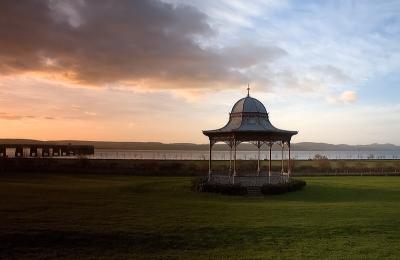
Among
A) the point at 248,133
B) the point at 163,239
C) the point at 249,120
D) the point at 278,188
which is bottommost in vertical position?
the point at 163,239

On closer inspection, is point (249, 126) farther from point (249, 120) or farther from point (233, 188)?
point (233, 188)

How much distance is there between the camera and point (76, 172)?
60.1 m

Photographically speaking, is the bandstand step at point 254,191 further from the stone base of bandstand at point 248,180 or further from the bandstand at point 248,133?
the bandstand at point 248,133

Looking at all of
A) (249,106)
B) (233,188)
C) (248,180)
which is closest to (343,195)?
(248,180)

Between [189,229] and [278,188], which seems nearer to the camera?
[189,229]

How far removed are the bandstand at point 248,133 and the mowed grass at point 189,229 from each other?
10.4m

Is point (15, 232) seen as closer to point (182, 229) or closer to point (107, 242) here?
point (107, 242)

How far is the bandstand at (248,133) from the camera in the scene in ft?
120

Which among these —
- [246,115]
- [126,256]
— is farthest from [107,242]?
[246,115]

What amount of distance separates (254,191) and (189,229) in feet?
56.4

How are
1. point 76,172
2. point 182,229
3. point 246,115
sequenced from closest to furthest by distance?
1. point 182,229
2. point 246,115
3. point 76,172

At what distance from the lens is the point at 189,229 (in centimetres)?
1816

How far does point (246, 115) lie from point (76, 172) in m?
30.9

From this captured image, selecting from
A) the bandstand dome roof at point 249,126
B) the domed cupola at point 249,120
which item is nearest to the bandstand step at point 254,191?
the bandstand dome roof at point 249,126
